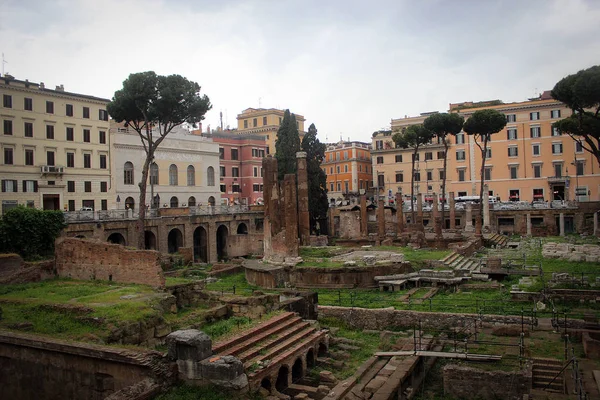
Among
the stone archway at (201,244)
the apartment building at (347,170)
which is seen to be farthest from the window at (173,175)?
the apartment building at (347,170)

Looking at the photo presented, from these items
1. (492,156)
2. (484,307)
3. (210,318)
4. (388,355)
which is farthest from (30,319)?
(492,156)

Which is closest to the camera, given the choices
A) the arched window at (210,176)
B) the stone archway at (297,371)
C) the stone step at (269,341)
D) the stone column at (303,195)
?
the stone step at (269,341)

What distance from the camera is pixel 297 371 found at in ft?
51.7

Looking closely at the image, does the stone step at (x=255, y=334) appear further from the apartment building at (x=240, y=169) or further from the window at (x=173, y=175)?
the apartment building at (x=240, y=169)

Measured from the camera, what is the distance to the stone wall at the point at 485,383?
42.5ft

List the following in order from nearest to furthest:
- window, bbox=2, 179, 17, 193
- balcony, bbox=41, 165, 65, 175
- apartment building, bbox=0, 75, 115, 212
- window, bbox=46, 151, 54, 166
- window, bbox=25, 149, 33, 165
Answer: window, bbox=2, 179, 17, 193, apartment building, bbox=0, 75, 115, 212, window, bbox=25, 149, 33, 165, balcony, bbox=41, 165, 65, 175, window, bbox=46, 151, 54, 166

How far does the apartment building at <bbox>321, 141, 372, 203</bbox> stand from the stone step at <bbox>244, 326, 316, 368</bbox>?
181ft

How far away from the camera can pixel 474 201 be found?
56.8m

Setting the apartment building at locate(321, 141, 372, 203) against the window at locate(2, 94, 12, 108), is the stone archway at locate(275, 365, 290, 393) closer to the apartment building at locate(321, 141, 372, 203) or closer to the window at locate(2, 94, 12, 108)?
the window at locate(2, 94, 12, 108)

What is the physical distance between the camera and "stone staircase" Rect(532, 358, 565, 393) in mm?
12984

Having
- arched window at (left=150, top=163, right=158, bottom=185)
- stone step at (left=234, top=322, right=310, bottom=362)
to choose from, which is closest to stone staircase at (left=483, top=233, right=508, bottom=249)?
stone step at (left=234, top=322, right=310, bottom=362)

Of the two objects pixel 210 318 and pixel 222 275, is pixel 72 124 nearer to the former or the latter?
pixel 222 275

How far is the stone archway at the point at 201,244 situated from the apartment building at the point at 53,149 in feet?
25.8

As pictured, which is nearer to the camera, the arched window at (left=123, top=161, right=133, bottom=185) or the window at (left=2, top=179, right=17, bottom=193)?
the window at (left=2, top=179, right=17, bottom=193)
